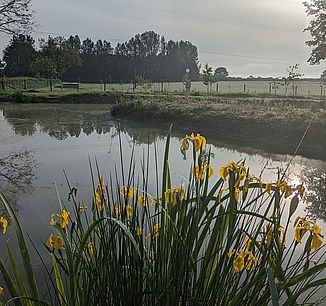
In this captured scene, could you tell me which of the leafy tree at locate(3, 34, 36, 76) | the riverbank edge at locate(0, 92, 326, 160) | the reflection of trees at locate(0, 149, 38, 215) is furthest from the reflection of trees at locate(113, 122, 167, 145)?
the leafy tree at locate(3, 34, 36, 76)

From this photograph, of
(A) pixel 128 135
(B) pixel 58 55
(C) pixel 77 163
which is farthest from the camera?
(B) pixel 58 55

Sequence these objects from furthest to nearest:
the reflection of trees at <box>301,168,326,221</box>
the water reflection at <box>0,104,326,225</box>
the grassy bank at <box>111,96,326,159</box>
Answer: the grassy bank at <box>111,96,326,159</box> → the water reflection at <box>0,104,326,225</box> → the reflection of trees at <box>301,168,326,221</box>

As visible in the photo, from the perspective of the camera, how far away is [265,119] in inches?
479

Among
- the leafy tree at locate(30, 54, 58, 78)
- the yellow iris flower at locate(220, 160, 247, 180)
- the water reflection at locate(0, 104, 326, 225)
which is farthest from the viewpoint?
the leafy tree at locate(30, 54, 58, 78)

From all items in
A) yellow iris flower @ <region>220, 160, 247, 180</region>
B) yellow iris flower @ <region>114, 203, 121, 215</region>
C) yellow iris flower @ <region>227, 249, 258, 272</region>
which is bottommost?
yellow iris flower @ <region>227, 249, 258, 272</region>

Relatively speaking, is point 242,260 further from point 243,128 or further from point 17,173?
point 243,128

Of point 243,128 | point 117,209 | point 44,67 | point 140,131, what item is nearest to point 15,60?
point 44,67

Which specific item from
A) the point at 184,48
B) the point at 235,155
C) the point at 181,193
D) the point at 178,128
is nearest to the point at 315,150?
the point at 235,155

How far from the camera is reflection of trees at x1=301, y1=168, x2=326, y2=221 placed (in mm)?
5165

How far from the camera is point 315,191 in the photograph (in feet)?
20.4

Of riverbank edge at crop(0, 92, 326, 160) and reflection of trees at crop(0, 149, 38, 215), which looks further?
riverbank edge at crop(0, 92, 326, 160)

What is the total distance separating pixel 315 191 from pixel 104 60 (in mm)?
58124

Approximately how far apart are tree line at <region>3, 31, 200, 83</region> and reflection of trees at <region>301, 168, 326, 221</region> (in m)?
40.2

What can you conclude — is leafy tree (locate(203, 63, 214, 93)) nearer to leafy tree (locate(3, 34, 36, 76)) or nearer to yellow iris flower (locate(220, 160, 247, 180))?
leafy tree (locate(3, 34, 36, 76))
